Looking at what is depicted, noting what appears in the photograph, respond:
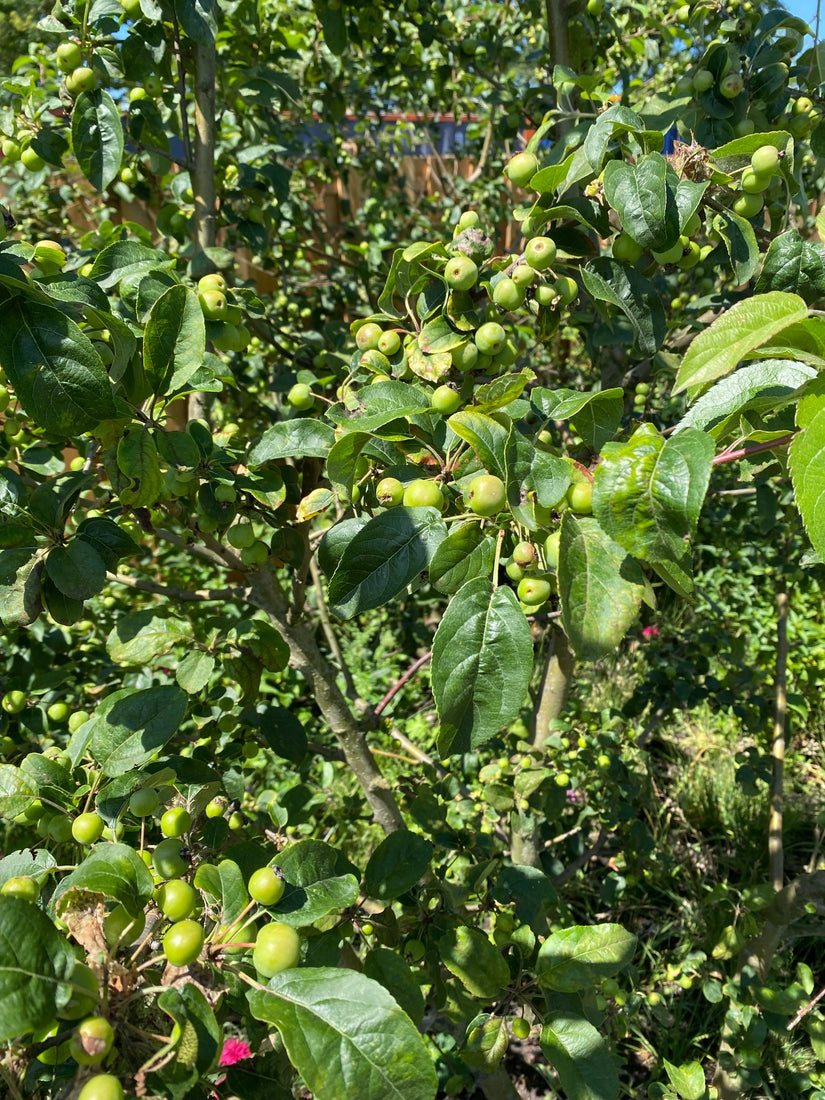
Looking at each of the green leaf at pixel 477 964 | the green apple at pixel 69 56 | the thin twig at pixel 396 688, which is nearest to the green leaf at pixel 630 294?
the thin twig at pixel 396 688

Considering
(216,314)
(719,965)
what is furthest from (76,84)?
(719,965)

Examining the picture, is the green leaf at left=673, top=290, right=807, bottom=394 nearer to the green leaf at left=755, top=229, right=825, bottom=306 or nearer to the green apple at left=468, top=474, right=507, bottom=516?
the green apple at left=468, top=474, right=507, bottom=516

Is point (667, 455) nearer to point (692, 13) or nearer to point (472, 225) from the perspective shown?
point (472, 225)

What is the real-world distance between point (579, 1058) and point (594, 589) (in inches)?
29.9

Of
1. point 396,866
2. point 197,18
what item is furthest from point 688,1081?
point 197,18

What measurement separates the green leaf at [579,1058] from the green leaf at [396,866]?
11.4 inches

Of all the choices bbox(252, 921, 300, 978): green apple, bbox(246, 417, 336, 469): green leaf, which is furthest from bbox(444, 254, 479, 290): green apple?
bbox(252, 921, 300, 978): green apple

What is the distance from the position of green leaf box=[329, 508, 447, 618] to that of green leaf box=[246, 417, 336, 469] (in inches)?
9.7

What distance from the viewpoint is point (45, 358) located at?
766 mm

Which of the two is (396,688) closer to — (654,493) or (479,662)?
(479,662)

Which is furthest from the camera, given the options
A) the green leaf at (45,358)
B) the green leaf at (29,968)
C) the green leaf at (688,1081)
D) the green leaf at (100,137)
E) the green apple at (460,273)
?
the green leaf at (688,1081)

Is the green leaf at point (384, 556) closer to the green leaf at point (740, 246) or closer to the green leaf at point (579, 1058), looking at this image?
the green leaf at point (740, 246)

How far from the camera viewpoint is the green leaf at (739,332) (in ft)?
2.09

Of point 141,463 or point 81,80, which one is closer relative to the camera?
point 141,463
